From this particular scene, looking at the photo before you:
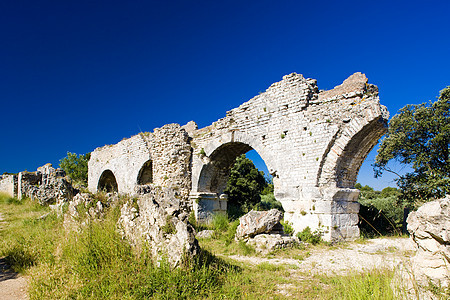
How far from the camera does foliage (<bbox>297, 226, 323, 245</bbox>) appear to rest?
7.55 meters

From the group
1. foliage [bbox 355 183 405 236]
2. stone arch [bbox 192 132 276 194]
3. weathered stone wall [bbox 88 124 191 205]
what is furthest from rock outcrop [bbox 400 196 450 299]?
stone arch [bbox 192 132 276 194]

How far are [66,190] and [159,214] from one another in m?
7.18

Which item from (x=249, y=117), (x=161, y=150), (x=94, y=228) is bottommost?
(x=94, y=228)

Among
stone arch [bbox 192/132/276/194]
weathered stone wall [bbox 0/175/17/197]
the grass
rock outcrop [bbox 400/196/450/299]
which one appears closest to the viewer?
rock outcrop [bbox 400/196/450/299]

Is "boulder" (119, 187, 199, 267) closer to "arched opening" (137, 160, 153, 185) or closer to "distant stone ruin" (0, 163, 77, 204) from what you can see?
"distant stone ruin" (0, 163, 77, 204)

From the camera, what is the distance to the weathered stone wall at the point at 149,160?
11.8 metres

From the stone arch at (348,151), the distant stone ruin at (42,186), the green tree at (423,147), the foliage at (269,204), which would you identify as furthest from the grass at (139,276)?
the foliage at (269,204)

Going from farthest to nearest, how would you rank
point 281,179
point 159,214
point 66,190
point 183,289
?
point 66,190
point 281,179
point 159,214
point 183,289

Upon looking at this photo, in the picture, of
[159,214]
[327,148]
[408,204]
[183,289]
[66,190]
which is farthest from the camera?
[408,204]

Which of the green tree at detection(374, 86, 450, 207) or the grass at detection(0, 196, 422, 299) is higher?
the green tree at detection(374, 86, 450, 207)

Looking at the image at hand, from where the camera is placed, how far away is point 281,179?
29.1 ft

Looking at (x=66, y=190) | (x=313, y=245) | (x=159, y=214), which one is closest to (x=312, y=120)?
(x=313, y=245)

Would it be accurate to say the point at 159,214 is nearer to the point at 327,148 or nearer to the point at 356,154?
the point at 327,148

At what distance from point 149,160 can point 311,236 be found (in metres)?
9.24
